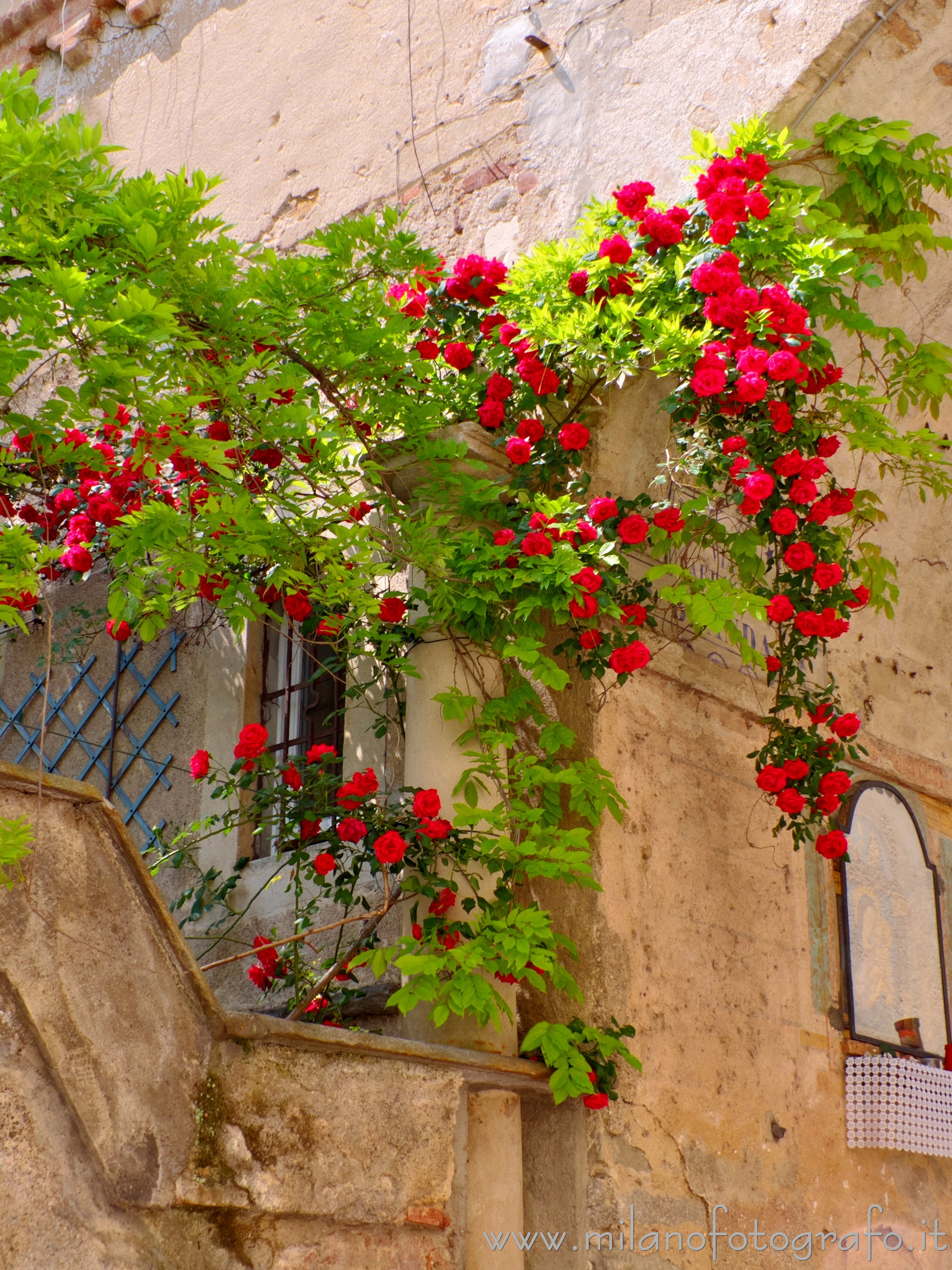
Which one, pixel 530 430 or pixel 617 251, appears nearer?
pixel 617 251

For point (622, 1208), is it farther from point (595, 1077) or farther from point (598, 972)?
point (598, 972)

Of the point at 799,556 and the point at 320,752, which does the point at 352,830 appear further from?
the point at 799,556

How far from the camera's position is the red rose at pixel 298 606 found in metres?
3.71

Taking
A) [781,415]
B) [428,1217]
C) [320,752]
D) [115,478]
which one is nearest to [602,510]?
[781,415]

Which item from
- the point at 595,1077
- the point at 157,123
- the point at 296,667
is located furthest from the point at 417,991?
the point at 157,123

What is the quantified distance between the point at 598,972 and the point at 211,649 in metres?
1.99

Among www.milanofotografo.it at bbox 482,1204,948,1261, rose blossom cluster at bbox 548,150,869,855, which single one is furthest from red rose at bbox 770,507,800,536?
www.milanofotografo.it at bbox 482,1204,948,1261

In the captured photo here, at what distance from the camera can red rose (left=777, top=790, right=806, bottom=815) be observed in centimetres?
388

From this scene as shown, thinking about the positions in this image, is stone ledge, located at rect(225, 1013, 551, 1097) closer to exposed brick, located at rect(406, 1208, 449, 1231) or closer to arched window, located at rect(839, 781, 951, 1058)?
exposed brick, located at rect(406, 1208, 449, 1231)

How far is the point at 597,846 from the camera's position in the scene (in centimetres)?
383

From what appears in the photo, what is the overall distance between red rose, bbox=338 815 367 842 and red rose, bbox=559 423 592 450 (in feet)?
4.16

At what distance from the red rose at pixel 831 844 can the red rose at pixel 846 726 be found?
311 mm

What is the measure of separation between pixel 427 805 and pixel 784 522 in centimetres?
129

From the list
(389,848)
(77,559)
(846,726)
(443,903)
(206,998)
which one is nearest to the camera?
(206,998)
